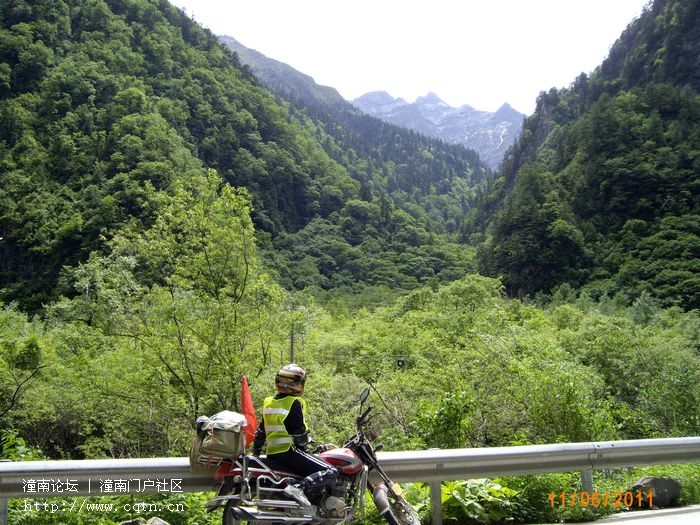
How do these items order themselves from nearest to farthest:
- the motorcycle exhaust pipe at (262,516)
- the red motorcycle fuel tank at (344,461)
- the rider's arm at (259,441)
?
the motorcycle exhaust pipe at (262,516) → the red motorcycle fuel tank at (344,461) → the rider's arm at (259,441)

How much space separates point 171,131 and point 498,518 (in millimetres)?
95461

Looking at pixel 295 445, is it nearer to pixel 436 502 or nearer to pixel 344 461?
pixel 344 461

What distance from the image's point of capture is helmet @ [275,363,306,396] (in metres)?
4.48

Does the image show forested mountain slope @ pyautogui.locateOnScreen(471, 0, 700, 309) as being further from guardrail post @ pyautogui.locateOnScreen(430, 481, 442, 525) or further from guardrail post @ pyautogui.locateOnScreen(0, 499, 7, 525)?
guardrail post @ pyautogui.locateOnScreen(0, 499, 7, 525)

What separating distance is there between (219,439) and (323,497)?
936 mm

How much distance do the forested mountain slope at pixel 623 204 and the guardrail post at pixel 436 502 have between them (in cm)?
6172

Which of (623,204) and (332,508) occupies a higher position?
(623,204)

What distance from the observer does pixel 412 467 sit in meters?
4.76

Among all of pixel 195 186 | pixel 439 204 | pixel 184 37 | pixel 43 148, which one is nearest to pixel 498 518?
pixel 195 186

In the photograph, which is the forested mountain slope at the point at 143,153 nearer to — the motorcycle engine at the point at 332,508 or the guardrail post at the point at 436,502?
the guardrail post at the point at 436,502
